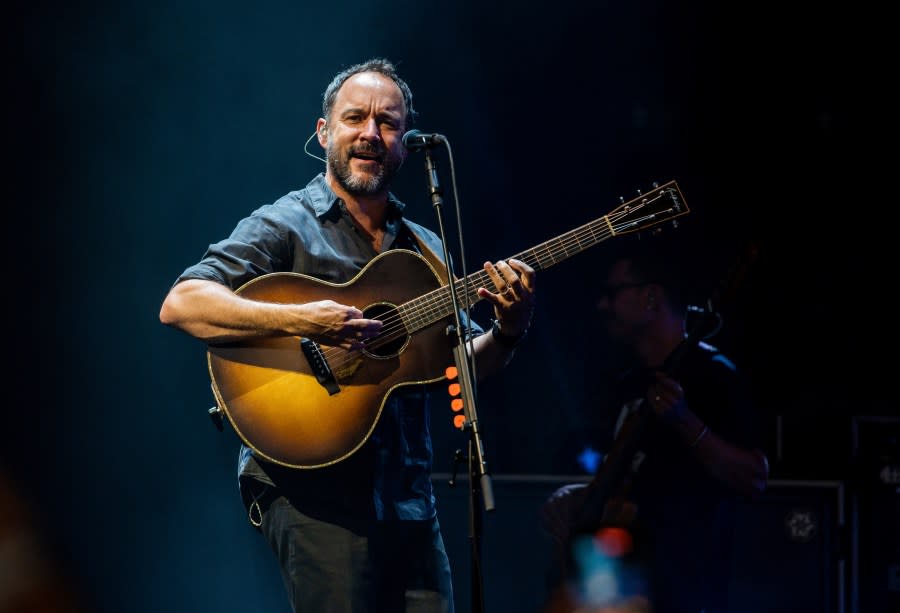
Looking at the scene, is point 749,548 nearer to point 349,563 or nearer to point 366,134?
point 349,563

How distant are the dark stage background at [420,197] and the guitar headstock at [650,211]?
2464 mm

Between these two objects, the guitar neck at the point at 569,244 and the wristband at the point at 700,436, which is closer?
the guitar neck at the point at 569,244

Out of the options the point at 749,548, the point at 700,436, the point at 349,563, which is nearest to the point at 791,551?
→ the point at 749,548

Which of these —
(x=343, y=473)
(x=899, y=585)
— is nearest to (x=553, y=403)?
(x=899, y=585)

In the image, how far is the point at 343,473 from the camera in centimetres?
264

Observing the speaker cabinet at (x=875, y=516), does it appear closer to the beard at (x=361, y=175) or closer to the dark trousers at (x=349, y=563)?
the dark trousers at (x=349, y=563)

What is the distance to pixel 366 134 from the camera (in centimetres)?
297

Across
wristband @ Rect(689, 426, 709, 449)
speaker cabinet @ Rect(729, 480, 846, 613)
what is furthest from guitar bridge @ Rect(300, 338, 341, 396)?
speaker cabinet @ Rect(729, 480, 846, 613)

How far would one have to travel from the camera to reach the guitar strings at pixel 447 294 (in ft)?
8.97

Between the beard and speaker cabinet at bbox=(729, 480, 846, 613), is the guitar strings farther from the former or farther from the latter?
speaker cabinet at bbox=(729, 480, 846, 613)

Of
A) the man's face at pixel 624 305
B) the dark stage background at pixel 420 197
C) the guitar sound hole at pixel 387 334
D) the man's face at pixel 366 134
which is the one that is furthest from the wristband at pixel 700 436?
the man's face at pixel 366 134

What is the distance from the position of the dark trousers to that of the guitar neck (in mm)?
646

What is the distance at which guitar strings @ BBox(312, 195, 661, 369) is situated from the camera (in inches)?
108

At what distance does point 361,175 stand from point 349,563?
1250 millimetres
